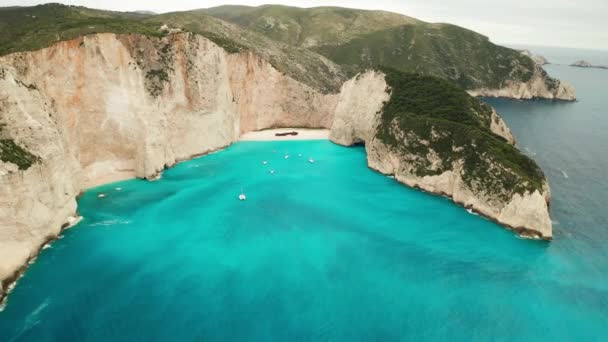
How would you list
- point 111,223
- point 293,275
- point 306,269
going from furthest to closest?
point 111,223, point 306,269, point 293,275

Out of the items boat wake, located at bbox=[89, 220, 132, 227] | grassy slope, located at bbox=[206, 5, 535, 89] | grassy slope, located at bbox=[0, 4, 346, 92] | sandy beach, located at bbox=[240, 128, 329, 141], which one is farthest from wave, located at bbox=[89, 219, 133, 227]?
grassy slope, located at bbox=[206, 5, 535, 89]

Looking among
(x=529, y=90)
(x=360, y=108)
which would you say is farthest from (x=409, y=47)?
(x=360, y=108)

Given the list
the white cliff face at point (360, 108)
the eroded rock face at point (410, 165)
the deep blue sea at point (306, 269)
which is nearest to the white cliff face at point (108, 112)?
the deep blue sea at point (306, 269)

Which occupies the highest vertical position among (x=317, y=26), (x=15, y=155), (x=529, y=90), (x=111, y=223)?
(x=317, y=26)

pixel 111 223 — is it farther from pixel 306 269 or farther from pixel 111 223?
pixel 306 269

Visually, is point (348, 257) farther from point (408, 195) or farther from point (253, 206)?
point (408, 195)

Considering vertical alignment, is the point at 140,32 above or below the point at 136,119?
above

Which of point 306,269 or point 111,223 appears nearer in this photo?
point 306,269

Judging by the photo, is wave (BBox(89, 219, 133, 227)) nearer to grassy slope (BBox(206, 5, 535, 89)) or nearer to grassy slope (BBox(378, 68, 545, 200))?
grassy slope (BBox(378, 68, 545, 200))
